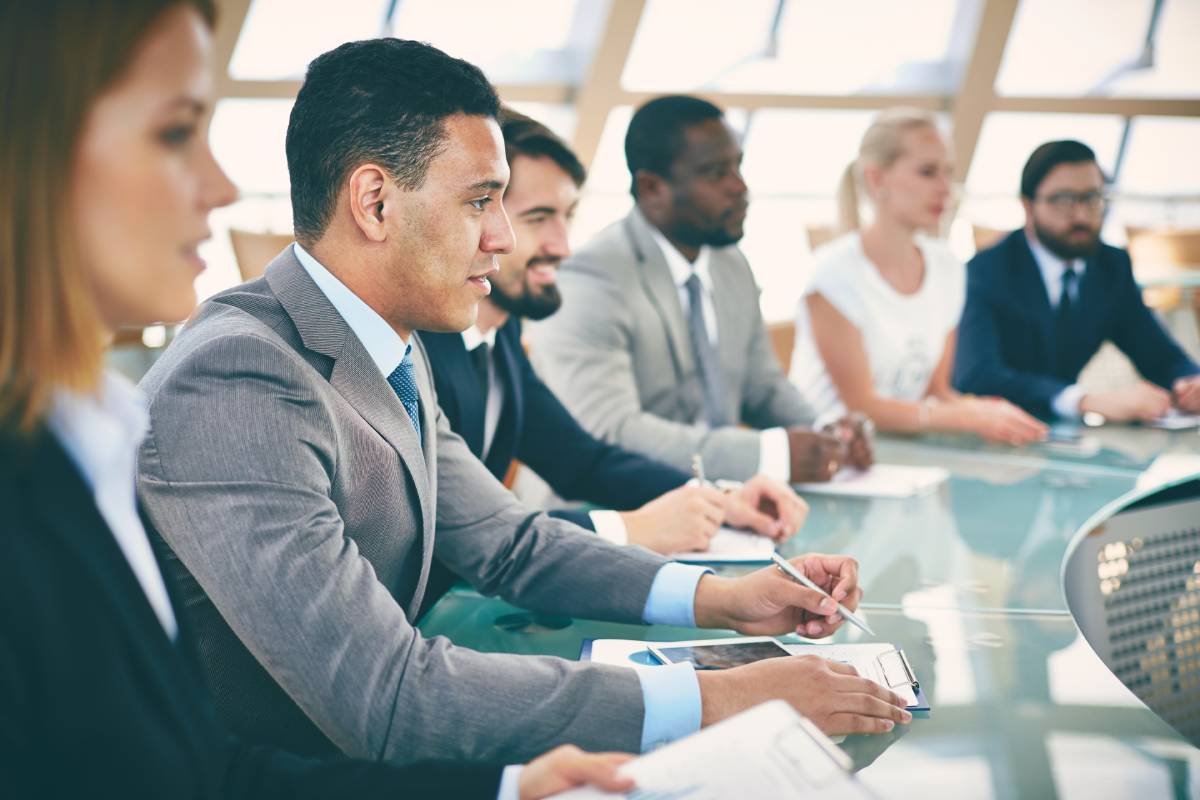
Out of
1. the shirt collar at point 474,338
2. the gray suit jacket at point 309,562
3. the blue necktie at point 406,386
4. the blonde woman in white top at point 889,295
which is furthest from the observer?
the blonde woman in white top at point 889,295

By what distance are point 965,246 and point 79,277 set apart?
9.65m

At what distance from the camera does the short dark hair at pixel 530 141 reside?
2336 mm

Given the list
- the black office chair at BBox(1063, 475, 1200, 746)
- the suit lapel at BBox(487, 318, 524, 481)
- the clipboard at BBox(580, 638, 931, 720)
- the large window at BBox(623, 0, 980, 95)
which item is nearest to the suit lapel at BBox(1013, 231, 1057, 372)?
the black office chair at BBox(1063, 475, 1200, 746)

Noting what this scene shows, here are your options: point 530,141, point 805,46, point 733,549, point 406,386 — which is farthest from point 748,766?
point 805,46

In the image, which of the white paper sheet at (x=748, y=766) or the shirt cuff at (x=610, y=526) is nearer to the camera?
the white paper sheet at (x=748, y=766)

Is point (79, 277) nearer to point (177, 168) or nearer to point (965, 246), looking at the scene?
point (177, 168)

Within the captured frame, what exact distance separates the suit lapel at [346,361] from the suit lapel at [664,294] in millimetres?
1528

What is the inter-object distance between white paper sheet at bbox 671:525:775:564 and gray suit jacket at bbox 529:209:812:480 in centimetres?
47

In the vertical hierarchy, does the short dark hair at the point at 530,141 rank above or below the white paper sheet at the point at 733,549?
above

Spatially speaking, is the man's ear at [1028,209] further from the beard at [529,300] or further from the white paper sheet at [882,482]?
the beard at [529,300]

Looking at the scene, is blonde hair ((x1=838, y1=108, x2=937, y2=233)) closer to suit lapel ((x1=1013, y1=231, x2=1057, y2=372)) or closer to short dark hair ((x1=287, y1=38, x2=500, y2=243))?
suit lapel ((x1=1013, y1=231, x2=1057, y2=372))

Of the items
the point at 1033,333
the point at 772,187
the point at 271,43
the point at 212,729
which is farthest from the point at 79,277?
the point at 772,187

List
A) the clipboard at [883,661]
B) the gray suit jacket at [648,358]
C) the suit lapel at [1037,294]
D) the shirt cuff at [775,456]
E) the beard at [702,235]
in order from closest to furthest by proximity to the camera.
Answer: the clipboard at [883,661]
the shirt cuff at [775,456]
the gray suit jacket at [648,358]
the beard at [702,235]
the suit lapel at [1037,294]

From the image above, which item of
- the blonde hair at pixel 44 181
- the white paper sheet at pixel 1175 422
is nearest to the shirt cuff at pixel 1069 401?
the white paper sheet at pixel 1175 422
